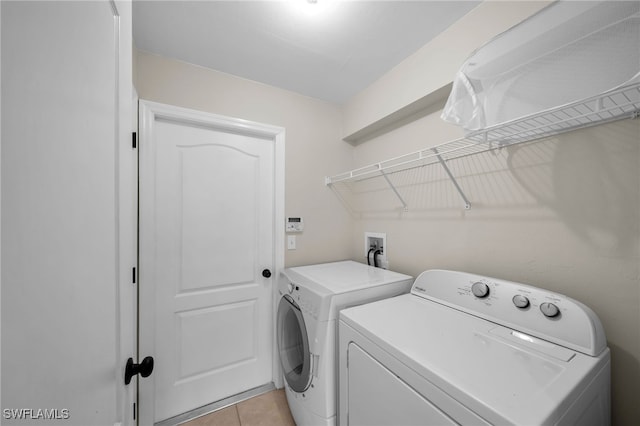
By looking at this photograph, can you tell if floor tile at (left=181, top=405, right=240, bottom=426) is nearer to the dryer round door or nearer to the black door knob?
the dryer round door

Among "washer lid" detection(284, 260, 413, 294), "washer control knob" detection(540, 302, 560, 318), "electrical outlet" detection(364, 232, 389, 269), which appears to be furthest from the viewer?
"electrical outlet" detection(364, 232, 389, 269)

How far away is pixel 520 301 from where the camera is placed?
103 centimetres

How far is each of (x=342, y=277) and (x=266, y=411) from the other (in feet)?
3.82

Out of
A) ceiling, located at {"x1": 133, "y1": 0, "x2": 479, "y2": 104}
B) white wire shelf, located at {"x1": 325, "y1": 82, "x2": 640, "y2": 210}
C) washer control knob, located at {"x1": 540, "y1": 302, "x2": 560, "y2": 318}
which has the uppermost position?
ceiling, located at {"x1": 133, "y1": 0, "x2": 479, "y2": 104}

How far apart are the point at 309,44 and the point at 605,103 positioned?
1.53 meters

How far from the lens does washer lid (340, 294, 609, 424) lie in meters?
0.64

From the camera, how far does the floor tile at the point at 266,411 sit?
1.65 m

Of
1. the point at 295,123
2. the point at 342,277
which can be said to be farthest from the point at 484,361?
the point at 295,123

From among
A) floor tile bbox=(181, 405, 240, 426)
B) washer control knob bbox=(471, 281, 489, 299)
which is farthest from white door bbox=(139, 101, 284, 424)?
washer control knob bbox=(471, 281, 489, 299)

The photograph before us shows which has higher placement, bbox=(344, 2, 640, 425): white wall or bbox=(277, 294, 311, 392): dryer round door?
bbox=(344, 2, 640, 425): white wall

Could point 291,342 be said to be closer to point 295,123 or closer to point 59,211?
point 59,211

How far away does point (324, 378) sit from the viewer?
1257 mm

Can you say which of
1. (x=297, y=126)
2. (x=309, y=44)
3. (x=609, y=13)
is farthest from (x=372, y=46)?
(x=609, y=13)

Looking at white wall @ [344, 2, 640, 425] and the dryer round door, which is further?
the dryer round door
